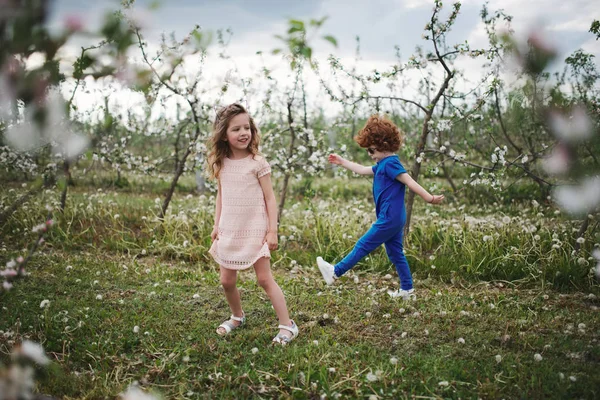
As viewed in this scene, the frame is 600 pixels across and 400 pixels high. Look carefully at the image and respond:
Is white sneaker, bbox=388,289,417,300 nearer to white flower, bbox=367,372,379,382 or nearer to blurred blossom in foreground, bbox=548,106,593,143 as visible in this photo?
white flower, bbox=367,372,379,382

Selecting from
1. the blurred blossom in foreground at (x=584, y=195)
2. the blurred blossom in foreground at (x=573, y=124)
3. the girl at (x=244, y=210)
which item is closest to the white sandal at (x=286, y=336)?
the girl at (x=244, y=210)

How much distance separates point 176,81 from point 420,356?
179 inches

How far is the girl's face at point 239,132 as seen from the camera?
305 cm

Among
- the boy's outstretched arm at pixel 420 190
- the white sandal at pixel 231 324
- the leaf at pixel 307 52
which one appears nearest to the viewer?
the leaf at pixel 307 52

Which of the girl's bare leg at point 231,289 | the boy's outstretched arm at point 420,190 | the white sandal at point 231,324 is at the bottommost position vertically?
the white sandal at point 231,324

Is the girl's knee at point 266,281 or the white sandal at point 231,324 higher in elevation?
the girl's knee at point 266,281

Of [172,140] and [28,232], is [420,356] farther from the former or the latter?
[172,140]

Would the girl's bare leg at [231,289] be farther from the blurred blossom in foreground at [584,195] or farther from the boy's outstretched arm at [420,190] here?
the blurred blossom in foreground at [584,195]

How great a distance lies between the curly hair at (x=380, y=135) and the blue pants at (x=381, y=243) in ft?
1.93

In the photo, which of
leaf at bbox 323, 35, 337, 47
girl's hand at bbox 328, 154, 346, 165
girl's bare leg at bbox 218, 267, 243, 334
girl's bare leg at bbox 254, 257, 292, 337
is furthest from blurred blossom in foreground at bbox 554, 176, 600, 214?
leaf at bbox 323, 35, 337, 47

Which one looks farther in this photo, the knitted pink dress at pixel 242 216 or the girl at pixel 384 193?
the girl at pixel 384 193

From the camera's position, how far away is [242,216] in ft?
10.1

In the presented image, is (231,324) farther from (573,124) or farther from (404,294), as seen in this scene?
(573,124)

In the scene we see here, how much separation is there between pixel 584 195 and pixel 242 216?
118 inches
